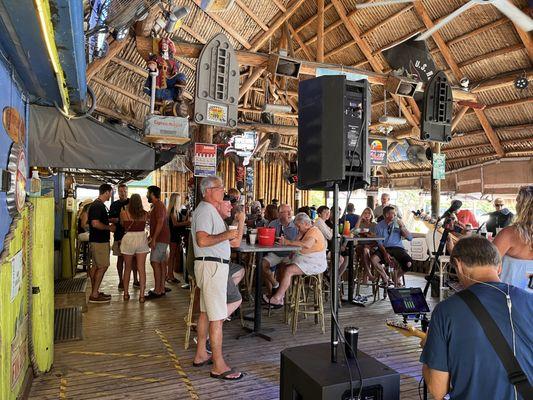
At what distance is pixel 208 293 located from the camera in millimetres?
3289

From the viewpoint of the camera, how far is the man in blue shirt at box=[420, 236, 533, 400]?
155 centimetres

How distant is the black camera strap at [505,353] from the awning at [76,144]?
12.4 feet

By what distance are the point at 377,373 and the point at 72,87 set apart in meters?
3.25

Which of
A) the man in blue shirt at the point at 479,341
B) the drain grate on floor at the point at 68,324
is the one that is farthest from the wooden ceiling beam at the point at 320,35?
the man in blue shirt at the point at 479,341

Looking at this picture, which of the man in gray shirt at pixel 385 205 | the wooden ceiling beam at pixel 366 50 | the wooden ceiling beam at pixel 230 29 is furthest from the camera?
the wooden ceiling beam at pixel 366 50

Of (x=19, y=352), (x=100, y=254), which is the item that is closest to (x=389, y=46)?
(x=100, y=254)

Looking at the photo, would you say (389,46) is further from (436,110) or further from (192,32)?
(192,32)

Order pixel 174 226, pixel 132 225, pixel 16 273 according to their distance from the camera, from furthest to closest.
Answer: pixel 174 226 → pixel 132 225 → pixel 16 273

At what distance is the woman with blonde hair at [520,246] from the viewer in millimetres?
2627

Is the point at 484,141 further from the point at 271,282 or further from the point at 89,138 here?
the point at 89,138

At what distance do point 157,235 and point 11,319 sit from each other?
3.66 m

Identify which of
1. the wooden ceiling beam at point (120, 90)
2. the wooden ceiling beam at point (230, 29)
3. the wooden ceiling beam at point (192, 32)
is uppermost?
the wooden ceiling beam at point (230, 29)

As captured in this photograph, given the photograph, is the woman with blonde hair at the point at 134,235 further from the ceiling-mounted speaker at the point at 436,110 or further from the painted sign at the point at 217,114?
the ceiling-mounted speaker at the point at 436,110

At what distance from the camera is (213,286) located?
10.8 ft
